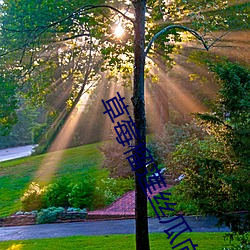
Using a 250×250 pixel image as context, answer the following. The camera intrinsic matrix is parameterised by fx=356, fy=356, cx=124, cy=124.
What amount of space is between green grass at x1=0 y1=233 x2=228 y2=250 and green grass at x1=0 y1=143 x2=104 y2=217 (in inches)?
172

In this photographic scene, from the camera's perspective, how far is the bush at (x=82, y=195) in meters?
10.7

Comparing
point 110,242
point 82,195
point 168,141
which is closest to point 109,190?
point 82,195

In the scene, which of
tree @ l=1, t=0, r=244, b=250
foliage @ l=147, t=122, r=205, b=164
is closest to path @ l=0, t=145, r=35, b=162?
tree @ l=1, t=0, r=244, b=250

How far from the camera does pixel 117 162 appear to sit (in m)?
14.6

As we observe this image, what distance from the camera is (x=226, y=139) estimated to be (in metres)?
3.94

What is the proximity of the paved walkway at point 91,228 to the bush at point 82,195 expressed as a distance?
3.38 ft

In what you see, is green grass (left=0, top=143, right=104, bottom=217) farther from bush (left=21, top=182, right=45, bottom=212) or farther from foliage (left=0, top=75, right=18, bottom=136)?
foliage (left=0, top=75, right=18, bottom=136)

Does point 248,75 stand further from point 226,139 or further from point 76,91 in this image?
point 76,91

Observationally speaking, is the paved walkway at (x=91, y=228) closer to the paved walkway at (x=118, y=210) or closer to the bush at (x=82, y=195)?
the paved walkway at (x=118, y=210)

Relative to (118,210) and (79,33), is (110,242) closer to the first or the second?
(118,210)

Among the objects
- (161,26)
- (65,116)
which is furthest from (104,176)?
(65,116)

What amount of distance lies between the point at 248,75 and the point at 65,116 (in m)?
23.1

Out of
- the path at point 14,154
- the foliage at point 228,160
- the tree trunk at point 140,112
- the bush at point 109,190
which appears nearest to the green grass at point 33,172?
the bush at point 109,190

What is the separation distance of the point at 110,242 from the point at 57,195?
4569mm
